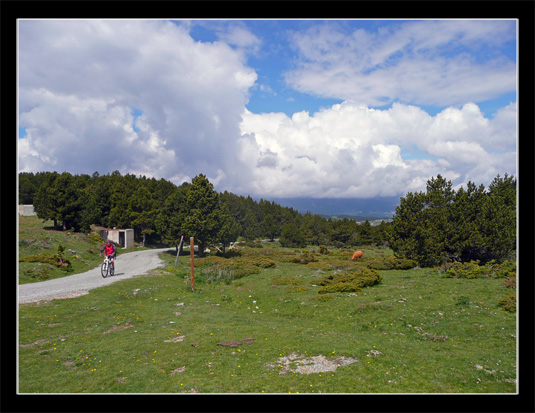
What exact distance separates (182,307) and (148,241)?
69.6 m

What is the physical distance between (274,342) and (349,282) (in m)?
14.7

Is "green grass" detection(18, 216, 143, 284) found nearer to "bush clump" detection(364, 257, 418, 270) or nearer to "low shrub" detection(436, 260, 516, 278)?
"bush clump" detection(364, 257, 418, 270)

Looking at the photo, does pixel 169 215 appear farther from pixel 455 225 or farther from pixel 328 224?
pixel 328 224

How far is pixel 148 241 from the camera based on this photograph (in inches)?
3169

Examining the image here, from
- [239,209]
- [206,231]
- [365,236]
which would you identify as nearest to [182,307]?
[206,231]

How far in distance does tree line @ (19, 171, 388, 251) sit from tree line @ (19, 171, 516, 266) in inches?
7.3

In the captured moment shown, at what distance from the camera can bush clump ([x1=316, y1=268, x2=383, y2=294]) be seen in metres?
22.2

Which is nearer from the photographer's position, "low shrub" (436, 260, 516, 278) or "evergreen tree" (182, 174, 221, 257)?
"low shrub" (436, 260, 516, 278)

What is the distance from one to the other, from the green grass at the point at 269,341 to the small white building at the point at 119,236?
47.5 metres

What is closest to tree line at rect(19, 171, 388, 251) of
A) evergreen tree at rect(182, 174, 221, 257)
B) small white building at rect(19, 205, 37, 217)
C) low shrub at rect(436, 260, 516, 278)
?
evergreen tree at rect(182, 174, 221, 257)

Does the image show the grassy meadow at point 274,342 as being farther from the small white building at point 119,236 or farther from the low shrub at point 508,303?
the small white building at point 119,236

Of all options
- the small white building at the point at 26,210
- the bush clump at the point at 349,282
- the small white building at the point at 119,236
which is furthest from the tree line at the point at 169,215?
the bush clump at the point at 349,282

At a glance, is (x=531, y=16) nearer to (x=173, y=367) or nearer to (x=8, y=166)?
(x=8, y=166)

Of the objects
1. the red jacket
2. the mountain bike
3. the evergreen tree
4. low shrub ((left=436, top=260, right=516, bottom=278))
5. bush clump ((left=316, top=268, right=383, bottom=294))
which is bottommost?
bush clump ((left=316, top=268, right=383, bottom=294))
